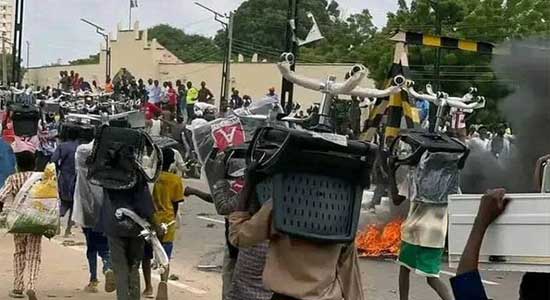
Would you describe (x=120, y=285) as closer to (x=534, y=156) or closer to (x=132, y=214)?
(x=132, y=214)

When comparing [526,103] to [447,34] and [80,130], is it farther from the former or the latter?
[447,34]

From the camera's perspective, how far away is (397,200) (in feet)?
31.7

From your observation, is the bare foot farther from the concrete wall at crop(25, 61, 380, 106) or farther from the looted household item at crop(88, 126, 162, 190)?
the concrete wall at crop(25, 61, 380, 106)

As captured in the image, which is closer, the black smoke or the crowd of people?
the crowd of people

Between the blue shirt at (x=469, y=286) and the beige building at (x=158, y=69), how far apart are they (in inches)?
1821

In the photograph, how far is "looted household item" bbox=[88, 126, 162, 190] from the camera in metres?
8.05

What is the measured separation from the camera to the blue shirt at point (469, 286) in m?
3.34

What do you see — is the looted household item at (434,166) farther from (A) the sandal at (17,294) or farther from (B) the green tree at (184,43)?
(B) the green tree at (184,43)

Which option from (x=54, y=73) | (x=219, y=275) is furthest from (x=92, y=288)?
(x=54, y=73)

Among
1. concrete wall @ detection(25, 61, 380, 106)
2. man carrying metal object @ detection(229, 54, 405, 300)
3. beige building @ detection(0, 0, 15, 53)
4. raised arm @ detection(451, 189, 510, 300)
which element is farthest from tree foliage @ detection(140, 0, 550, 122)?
beige building @ detection(0, 0, 15, 53)

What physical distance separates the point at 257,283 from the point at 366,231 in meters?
7.96

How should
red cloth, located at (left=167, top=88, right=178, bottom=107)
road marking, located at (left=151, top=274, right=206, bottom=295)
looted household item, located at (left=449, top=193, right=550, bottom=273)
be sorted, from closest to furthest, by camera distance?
looted household item, located at (left=449, top=193, right=550, bottom=273) < road marking, located at (left=151, top=274, right=206, bottom=295) < red cloth, located at (left=167, top=88, right=178, bottom=107)

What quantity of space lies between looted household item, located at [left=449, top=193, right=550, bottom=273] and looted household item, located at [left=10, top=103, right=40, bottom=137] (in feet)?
37.3

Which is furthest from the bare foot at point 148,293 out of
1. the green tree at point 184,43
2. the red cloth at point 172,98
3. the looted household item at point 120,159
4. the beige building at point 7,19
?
the green tree at point 184,43
